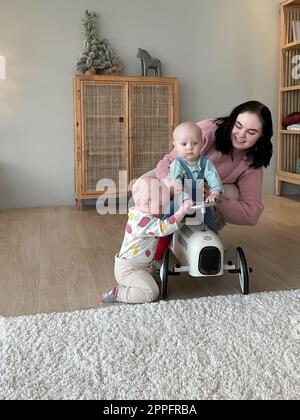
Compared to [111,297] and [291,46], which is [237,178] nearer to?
[111,297]

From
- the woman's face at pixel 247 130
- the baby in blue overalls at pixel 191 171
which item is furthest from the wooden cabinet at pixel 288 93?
the baby in blue overalls at pixel 191 171

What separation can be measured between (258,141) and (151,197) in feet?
1.82

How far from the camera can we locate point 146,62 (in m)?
3.54

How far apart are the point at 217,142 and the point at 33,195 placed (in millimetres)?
2104

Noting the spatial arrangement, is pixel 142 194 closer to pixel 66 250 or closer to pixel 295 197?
pixel 66 250

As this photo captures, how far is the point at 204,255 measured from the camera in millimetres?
1571

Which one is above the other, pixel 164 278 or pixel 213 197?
pixel 213 197

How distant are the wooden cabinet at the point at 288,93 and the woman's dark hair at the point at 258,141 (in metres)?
1.92

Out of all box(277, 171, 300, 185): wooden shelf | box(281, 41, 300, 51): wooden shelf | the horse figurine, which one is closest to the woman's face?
the horse figurine

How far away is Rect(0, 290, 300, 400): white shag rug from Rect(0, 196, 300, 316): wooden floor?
0.16 meters

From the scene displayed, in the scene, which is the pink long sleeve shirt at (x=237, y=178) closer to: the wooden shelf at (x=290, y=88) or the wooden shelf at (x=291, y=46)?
the wooden shelf at (x=290, y=88)

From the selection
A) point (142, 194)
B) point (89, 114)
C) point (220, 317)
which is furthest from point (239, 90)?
point (220, 317)

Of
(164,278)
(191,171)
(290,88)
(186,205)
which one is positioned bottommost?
(164,278)

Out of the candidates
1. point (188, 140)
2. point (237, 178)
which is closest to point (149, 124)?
point (237, 178)
